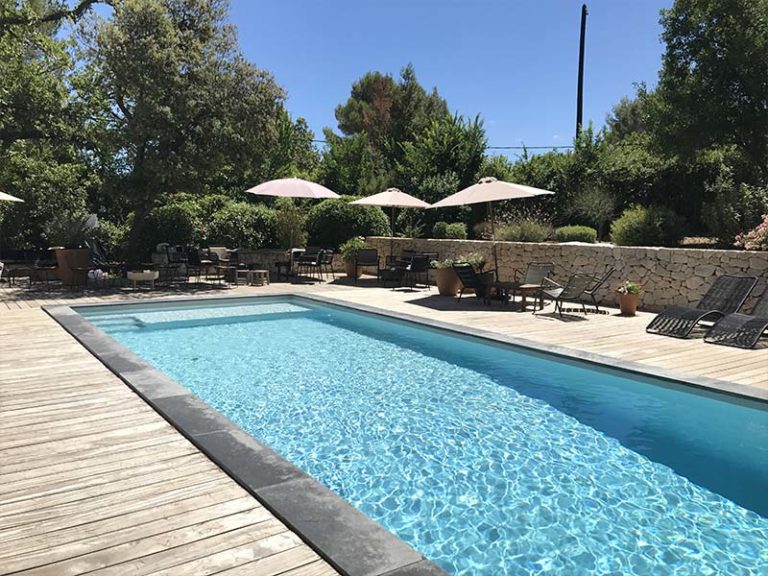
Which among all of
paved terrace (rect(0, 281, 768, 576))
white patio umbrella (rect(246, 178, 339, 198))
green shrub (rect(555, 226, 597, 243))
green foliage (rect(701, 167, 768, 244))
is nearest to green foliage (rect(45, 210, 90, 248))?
white patio umbrella (rect(246, 178, 339, 198))

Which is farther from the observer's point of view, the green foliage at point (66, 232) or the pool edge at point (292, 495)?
the green foliage at point (66, 232)

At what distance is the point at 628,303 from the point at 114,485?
27.2 ft

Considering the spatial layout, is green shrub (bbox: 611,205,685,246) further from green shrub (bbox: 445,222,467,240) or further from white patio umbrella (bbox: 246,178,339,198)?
white patio umbrella (bbox: 246,178,339,198)

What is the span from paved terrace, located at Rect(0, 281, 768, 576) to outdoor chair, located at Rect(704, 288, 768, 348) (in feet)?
1.11

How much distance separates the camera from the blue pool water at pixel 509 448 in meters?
3.12

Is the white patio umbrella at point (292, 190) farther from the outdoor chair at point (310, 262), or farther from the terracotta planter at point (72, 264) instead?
the terracotta planter at point (72, 264)

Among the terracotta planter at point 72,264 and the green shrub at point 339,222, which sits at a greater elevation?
the green shrub at point 339,222

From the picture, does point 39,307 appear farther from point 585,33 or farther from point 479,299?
point 585,33

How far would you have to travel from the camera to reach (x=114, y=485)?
3084 mm

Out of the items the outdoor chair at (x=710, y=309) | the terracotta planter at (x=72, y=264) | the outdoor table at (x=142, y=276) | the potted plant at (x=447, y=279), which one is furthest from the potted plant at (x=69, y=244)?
the outdoor chair at (x=710, y=309)

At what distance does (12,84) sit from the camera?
13820mm

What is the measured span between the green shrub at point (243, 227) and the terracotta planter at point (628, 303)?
10.4 m

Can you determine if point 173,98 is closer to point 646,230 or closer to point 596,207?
point 646,230

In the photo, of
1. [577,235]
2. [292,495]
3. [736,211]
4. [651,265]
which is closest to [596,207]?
[577,235]
